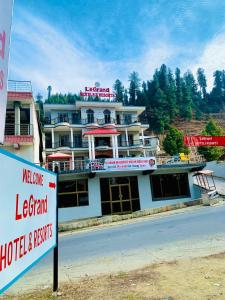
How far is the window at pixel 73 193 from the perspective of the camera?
2241cm

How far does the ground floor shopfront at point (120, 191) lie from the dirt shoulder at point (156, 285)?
16468mm

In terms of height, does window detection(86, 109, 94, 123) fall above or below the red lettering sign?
above

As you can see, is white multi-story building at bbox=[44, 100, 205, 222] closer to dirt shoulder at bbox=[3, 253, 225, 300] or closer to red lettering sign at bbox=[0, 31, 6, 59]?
dirt shoulder at bbox=[3, 253, 225, 300]

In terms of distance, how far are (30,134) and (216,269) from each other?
69.7 ft

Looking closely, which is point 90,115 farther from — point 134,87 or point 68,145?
point 134,87

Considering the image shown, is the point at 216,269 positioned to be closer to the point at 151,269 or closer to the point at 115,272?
the point at 151,269

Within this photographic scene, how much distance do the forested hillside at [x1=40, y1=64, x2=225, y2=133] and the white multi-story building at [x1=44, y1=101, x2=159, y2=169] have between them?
41363 mm

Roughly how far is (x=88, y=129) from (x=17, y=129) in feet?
55.2

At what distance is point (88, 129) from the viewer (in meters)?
40.1

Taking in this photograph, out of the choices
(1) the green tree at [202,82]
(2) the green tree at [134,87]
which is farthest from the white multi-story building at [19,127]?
(1) the green tree at [202,82]

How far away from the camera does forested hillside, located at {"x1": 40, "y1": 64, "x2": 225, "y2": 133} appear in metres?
90.1

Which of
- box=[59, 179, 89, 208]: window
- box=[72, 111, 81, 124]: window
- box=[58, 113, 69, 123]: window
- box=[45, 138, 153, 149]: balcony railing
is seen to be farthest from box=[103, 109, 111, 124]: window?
box=[59, 179, 89, 208]: window

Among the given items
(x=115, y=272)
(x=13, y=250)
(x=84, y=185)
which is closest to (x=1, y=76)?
(x=13, y=250)

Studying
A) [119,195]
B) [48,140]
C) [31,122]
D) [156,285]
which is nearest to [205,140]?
[119,195]
